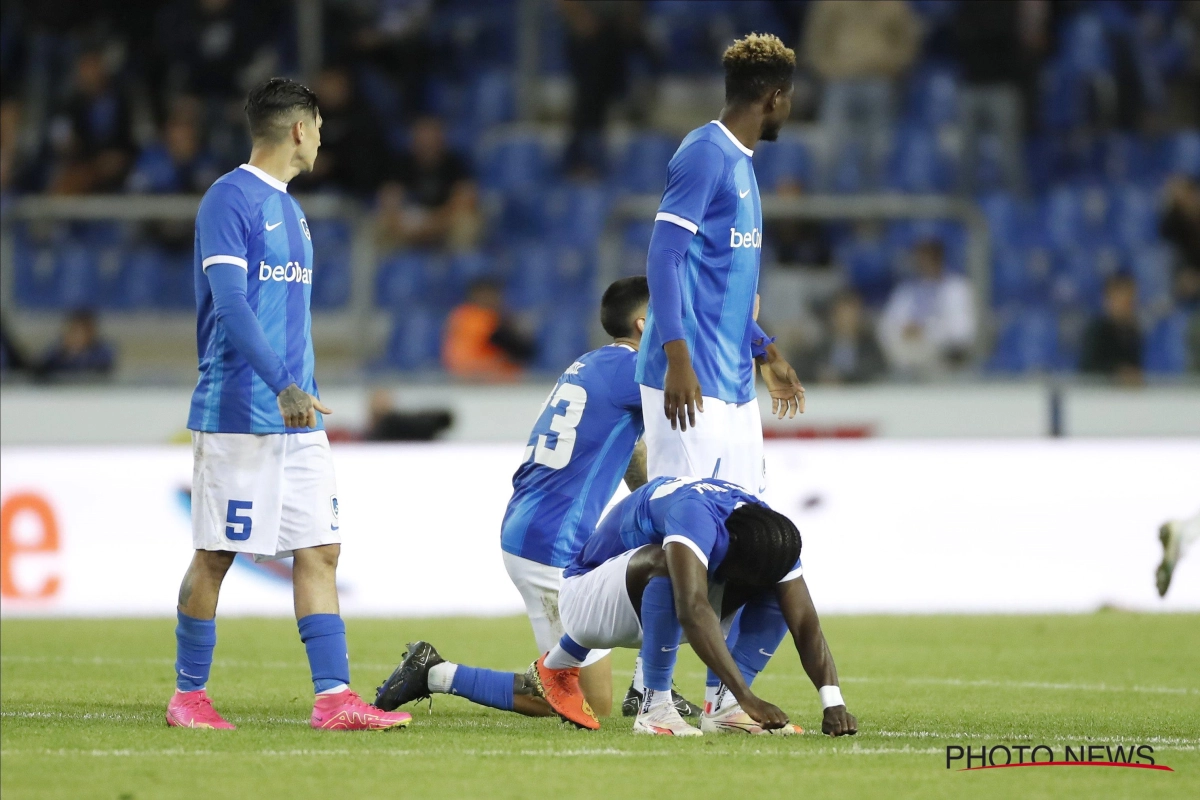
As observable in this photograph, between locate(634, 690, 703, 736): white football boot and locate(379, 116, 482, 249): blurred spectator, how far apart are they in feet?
33.4

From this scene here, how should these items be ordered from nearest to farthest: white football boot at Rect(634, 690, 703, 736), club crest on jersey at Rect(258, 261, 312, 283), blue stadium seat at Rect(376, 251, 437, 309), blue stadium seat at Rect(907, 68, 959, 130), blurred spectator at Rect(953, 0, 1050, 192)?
white football boot at Rect(634, 690, 703, 736), club crest on jersey at Rect(258, 261, 312, 283), blue stadium seat at Rect(376, 251, 437, 309), blurred spectator at Rect(953, 0, 1050, 192), blue stadium seat at Rect(907, 68, 959, 130)

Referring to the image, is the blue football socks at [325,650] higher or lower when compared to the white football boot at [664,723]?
higher

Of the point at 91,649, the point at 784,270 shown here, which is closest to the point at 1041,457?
the point at 784,270

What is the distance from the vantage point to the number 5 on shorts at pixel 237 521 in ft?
20.7

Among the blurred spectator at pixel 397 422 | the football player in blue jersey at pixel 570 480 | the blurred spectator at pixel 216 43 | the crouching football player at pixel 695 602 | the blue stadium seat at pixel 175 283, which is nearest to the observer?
the crouching football player at pixel 695 602

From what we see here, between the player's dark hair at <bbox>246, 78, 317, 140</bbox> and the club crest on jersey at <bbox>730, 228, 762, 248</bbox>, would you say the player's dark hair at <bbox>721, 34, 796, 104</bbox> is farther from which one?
the player's dark hair at <bbox>246, 78, 317, 140</bbox>

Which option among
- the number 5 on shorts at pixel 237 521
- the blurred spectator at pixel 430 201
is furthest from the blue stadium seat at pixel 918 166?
the number 5 on shorts at pixel 237 521

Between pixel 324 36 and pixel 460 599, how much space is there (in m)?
8.03

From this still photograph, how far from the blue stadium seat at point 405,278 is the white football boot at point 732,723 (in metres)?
9.61

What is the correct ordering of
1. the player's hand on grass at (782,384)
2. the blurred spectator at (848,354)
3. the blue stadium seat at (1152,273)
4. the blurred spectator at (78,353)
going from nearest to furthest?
the player's hand on grass at (782,384)
the blurred spectator at (848,354)
the blurred spectator at (78,353)
the blue stadium seat at (1152,273)

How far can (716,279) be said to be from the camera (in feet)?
21.8

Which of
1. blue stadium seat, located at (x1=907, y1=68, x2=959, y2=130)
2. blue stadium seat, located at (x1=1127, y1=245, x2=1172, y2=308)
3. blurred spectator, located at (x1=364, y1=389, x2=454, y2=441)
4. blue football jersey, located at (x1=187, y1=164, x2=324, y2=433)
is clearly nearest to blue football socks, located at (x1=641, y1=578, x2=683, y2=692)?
blue football jersey, located at (x1=187, y1=164, x2=324, y2=433)

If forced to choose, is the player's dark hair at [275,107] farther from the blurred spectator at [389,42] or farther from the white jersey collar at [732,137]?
A: the blurred spectator at [389,42]

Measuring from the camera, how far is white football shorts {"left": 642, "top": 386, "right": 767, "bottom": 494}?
256 inches
